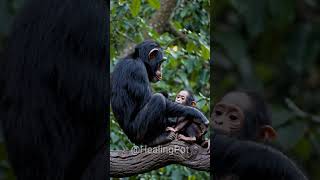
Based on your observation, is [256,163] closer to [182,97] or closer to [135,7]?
[182,97]

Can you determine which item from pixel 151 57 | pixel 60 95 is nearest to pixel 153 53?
pixel 151 57

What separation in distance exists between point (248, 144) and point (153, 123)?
4.8 inches

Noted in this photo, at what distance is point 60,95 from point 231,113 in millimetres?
200

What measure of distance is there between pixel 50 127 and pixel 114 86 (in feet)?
0.29

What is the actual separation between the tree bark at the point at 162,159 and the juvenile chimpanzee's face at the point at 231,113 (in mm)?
45

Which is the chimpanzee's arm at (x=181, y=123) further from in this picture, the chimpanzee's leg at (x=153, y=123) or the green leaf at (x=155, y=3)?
the green leaf at (x=155, y=3)

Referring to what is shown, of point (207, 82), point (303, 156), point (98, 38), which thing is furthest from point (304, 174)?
point (98, 38)

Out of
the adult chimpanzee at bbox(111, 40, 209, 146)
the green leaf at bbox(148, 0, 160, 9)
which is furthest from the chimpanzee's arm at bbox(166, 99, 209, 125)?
the green leaf at bbox(148, 0, 160, 9)

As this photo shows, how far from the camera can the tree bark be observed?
3.26 feet

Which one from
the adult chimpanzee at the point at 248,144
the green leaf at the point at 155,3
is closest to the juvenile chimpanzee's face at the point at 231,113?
the adult chimpanzee at the point at 248,144

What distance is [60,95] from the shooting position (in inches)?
39.0

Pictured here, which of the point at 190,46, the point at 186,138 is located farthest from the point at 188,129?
the point at 190,46

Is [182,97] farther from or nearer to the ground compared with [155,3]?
nearer to the ground

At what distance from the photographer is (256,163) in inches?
41.3
